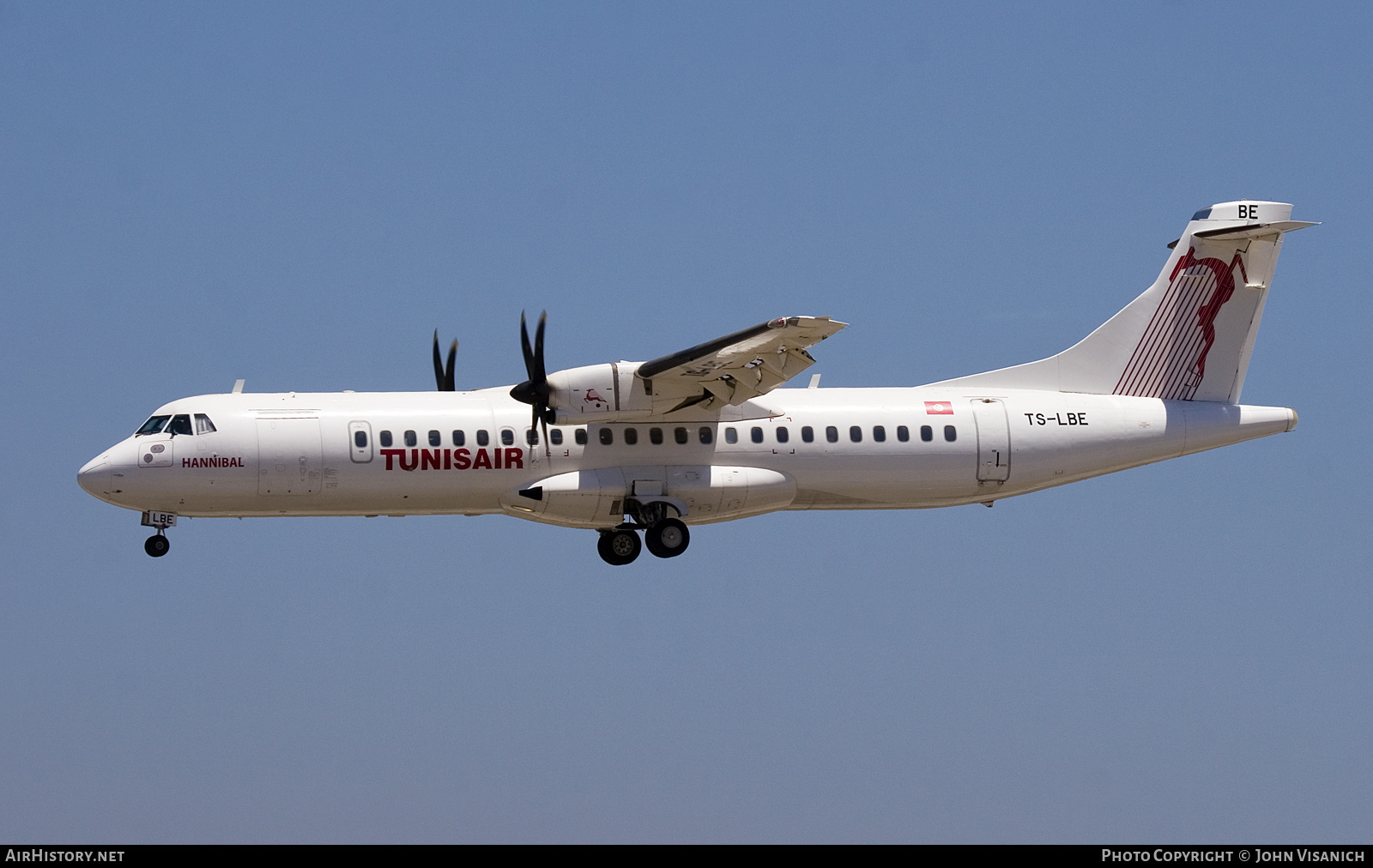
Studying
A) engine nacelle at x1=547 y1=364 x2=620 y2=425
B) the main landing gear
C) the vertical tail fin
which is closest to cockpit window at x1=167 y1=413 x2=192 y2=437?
engine nacelle at x1=547 y1=364 x2=620 y2=425

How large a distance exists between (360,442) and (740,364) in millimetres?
6885

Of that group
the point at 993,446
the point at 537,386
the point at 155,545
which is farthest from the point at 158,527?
the point at 993,446

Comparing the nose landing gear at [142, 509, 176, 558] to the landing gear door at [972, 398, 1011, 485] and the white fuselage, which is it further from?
the landing gear door at [972, 398, 1011, 485]

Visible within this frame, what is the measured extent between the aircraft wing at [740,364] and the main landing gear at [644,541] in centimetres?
224

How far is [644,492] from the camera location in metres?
Answer: 33.4

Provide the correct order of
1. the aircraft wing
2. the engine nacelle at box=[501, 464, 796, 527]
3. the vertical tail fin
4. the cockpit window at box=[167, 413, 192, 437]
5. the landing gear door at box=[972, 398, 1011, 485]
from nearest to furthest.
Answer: the aircraft wing
the cockpit window at box=[167, 413, 192, 437]
the engine nacelle at box=[501, 464, 796, 527]
the landing gear door at box=[972, 398, 1011, 485]
the vertical tail fin

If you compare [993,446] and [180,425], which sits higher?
[180,425]

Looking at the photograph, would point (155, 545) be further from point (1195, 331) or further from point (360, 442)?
point (1195, 331)

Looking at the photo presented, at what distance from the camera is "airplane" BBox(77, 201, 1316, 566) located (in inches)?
1280

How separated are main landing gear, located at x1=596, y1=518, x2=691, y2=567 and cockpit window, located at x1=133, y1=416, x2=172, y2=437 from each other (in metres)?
8.18

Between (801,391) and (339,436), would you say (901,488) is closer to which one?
(801,391)

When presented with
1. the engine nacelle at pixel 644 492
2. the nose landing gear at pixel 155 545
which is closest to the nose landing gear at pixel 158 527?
the nose landing gear at pixel 155 545

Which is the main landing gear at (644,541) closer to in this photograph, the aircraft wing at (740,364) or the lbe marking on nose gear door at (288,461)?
the aircraft wing at (740,364)

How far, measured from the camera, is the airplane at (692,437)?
3250cm
